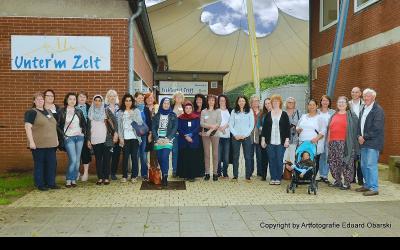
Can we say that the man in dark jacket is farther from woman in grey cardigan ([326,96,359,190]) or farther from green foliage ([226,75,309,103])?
green foliage ([226,75,309,103])

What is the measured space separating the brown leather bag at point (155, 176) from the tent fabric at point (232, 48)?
4105cm

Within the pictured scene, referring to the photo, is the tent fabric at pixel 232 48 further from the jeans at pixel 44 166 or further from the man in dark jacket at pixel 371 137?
the man in dark jacket at pixel 371 137

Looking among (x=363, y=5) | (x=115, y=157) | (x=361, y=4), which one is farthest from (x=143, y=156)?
(x=361, y=4)

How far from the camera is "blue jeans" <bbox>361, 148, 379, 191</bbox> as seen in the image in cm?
849

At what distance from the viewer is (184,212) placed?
691 cm

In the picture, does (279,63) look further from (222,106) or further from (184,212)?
(184,212)

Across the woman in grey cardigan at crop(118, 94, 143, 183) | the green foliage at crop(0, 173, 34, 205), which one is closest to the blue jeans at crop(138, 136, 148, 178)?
the woman in grey cardigan at crop(118, 94, 143, 183)

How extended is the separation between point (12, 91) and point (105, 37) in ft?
8.03

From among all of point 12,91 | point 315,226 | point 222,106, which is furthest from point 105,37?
point 315,226

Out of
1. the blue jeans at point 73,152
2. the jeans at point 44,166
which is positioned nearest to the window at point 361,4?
the blue jeans at point 73,152

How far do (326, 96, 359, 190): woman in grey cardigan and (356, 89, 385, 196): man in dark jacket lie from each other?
0.23 metres

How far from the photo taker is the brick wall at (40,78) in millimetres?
10617

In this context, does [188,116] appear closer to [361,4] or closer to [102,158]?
[102,158]

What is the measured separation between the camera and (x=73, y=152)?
29.7 feet
